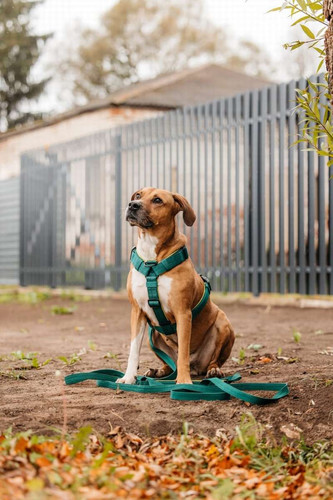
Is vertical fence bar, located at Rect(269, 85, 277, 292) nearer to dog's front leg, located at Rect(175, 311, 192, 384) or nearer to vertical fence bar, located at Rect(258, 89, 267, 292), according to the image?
vertical fence bar, located at Rect(258, 89, 267, 292)

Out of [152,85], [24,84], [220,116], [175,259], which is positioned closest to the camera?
[175,259]

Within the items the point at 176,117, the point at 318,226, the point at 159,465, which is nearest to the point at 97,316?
the point at 318,226

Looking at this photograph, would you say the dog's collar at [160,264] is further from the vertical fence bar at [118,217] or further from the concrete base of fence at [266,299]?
the vertical fence bar at [118,217]

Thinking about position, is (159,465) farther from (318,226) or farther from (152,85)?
(152,85)

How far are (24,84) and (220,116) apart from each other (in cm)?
2910

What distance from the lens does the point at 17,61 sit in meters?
36.6

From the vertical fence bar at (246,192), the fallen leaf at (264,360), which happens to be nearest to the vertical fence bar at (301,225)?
the vertical fence bar at (246,192)

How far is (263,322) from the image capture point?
314 inches

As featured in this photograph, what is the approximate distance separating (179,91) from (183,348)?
20.1 m

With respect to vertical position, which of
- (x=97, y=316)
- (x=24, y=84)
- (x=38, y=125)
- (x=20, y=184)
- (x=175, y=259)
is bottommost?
(x=97, y=316)

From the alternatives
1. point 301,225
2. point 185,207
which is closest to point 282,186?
point 301,225

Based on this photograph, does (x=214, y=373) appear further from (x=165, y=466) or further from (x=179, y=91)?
(x=179, y=91)

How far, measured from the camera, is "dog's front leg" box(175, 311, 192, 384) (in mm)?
3990

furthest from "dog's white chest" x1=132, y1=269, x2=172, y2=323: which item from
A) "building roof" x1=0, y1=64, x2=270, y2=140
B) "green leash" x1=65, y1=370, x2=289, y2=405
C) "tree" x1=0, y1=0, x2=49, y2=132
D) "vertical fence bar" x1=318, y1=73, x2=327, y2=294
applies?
"tree" x1=0, y1=0, x2=49, y2=132
